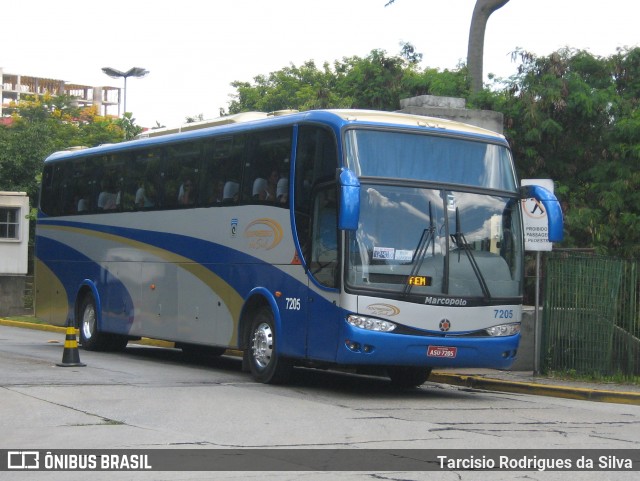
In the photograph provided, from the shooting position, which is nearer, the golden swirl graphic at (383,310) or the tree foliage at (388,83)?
the golden swirl graphic at (383,310)

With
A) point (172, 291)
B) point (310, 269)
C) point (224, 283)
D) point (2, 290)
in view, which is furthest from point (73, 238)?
point (2, 290)

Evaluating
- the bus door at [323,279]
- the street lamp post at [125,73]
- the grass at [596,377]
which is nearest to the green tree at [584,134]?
the grass at [596,377]

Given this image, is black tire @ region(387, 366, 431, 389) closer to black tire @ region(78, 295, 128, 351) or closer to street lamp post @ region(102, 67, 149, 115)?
black tire @ region(78, 295, 128, 351)

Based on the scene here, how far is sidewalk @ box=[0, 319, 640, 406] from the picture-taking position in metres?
15.9

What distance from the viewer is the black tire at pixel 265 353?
15.9 m

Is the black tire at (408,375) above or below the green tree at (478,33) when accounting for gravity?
below

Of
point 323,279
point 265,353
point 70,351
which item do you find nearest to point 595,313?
point 323,279

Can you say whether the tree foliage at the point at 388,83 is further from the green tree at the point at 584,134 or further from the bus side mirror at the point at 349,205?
the bus side mirror at the point at 349,205

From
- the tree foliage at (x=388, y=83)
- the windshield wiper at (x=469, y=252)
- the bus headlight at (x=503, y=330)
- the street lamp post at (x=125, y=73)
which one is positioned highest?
the street lamp post at (x=125, y=73)

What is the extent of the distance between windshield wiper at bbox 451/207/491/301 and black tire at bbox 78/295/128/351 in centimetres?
940

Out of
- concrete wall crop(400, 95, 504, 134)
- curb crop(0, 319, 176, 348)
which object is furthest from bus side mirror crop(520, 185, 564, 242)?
curb crop(0, 319, 176, 348)

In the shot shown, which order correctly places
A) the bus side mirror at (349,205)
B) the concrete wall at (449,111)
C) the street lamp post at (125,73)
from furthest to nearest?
the street lamp post at (125,73)
the concrete wall at (449,111)
the bus side mirror at (349,205)

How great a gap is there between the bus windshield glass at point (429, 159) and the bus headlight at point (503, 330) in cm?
185

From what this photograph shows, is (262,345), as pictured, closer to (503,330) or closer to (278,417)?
(503,330)
